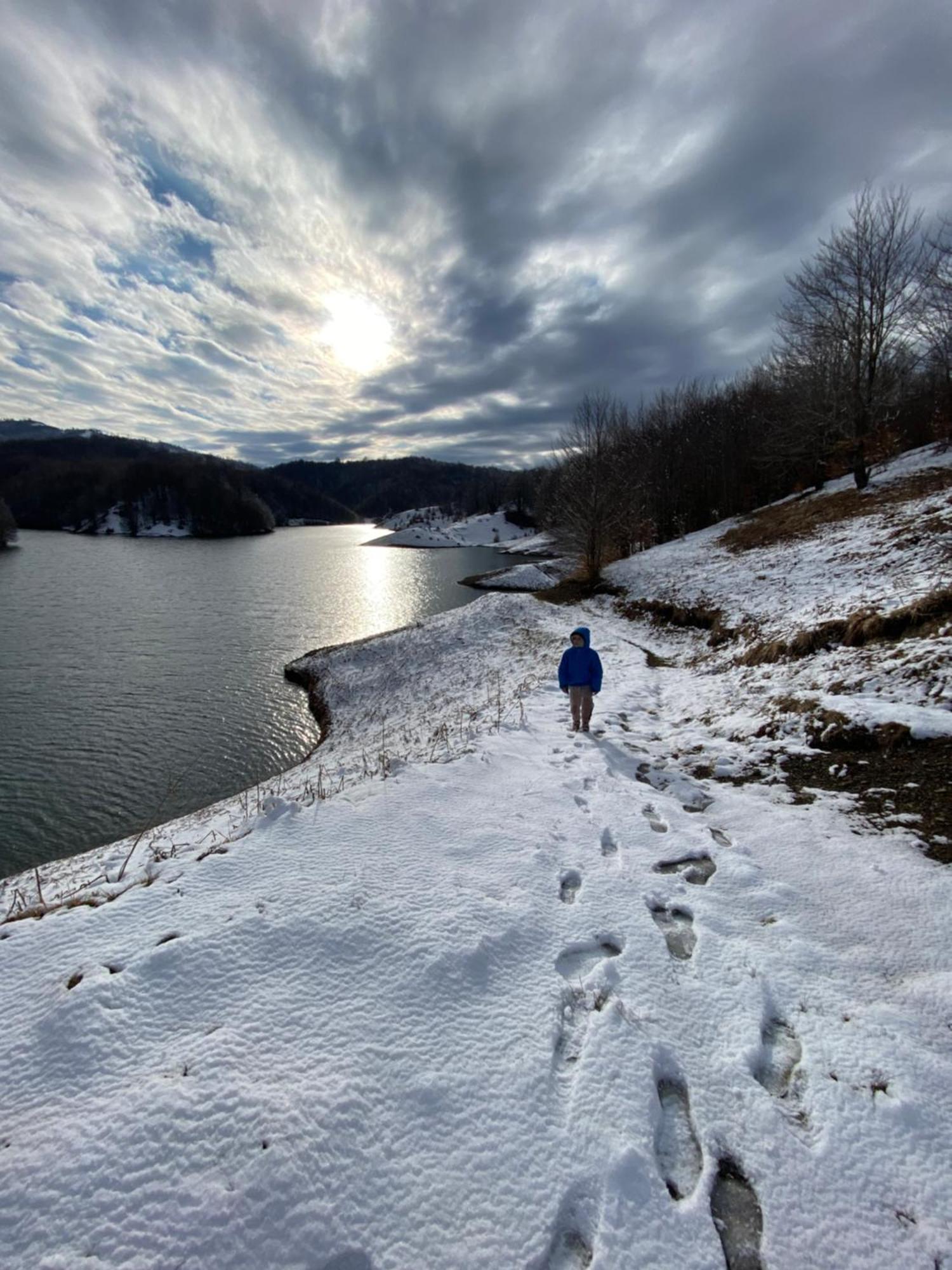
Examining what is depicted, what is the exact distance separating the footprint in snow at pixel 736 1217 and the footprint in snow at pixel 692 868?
2402mm

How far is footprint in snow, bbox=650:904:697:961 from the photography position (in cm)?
391

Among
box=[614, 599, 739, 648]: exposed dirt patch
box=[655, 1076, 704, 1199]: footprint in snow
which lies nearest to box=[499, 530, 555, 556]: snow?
box=[614, 599, 739, 648]: exposed dirt patch

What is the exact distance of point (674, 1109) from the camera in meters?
2.79

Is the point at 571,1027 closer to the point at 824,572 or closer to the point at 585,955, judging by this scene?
the point at 585,955

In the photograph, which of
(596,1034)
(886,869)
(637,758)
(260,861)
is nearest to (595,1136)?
(596,1034)

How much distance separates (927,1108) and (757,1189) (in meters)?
1.08

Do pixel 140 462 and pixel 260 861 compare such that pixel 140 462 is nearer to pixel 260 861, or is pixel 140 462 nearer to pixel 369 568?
pixel 369 568

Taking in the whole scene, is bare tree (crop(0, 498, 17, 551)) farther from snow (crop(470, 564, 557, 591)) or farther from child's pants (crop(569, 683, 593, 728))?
child's pants (crop(569, 683, 593, 728))

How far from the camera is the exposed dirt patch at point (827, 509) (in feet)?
68.1

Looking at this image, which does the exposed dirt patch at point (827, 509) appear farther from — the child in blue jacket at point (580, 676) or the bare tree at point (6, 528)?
the bare tree at point (6, 528)

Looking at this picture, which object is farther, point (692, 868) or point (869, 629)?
point (869, 629)

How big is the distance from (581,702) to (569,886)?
4.89m

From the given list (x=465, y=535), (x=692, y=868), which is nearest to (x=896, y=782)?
(x=692, y=868)

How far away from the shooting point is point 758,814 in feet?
19.3
